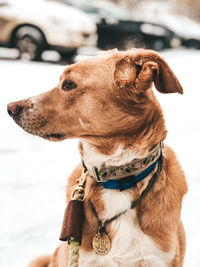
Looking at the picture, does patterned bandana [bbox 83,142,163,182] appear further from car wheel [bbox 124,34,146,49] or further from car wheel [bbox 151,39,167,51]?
car wheel [bbox 151,39,167,51]

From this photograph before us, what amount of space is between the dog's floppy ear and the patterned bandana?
349 mm

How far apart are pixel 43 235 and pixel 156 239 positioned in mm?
1187

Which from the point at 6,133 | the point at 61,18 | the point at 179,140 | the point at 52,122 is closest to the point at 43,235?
the point at 52,122

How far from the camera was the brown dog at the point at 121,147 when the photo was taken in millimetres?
1886

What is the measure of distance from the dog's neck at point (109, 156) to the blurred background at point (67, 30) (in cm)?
676

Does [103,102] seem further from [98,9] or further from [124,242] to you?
[98,9]

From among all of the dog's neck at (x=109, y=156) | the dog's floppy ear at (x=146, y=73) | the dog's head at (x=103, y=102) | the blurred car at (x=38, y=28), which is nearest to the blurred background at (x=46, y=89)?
the blurred car at (x=38, y=28)

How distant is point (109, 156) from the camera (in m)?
1.99

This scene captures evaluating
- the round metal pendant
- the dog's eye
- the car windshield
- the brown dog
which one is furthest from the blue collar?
the car windshield

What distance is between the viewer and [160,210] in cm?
190

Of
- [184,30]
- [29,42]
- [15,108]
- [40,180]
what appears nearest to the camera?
[15,108]

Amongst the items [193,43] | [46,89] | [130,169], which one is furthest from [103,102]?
[193,43]

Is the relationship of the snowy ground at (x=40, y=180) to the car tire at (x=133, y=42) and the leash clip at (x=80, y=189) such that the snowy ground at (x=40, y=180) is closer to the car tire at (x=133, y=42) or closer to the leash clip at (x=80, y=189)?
the leash clip at (x=80, y=189)

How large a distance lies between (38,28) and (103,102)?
704 centimetres
